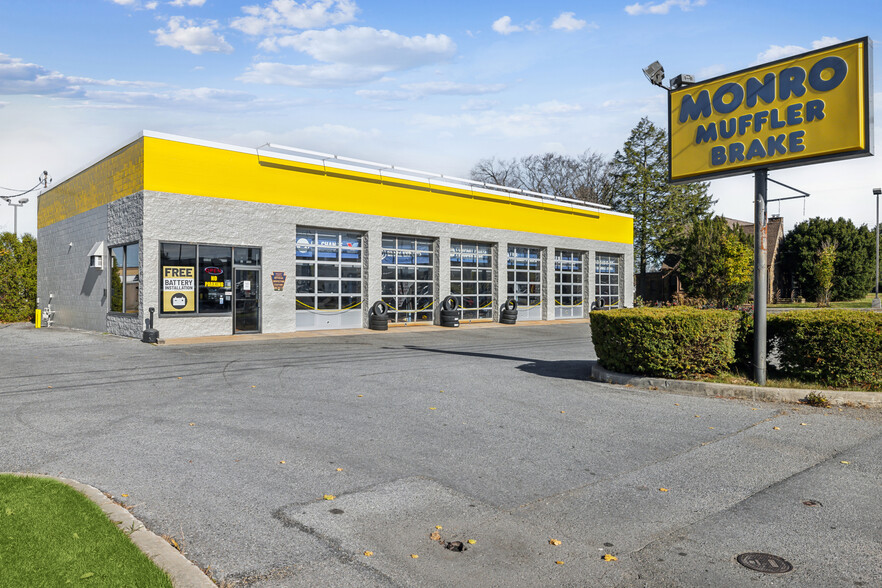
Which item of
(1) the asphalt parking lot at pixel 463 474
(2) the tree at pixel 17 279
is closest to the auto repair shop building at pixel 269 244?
(2) the tree at pixel 17 279

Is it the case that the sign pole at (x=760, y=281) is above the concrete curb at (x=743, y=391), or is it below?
above

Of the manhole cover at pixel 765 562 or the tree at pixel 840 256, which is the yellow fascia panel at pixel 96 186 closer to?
the manhole cover at pixel 765 562

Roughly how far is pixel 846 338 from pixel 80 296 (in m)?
23.7

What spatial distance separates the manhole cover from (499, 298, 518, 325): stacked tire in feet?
76.1

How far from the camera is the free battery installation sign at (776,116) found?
30.8 feet

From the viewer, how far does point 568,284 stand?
3203 cm

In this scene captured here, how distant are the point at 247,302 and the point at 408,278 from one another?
6.95 metres

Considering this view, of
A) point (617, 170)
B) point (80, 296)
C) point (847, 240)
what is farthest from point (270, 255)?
point (847, 240)

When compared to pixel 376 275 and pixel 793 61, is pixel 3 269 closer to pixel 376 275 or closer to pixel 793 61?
pixel 376 275

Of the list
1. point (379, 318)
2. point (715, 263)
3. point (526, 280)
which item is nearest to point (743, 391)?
point (379, 318)

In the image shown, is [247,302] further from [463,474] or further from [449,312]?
[463,474]

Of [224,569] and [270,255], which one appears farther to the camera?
[270,255]

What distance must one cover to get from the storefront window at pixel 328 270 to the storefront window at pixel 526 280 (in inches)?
345

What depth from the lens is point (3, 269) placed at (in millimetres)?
28016
